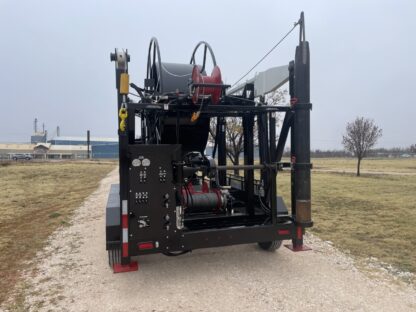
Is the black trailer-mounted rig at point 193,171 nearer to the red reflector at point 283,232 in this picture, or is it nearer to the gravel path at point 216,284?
the red reflector at point 283,232

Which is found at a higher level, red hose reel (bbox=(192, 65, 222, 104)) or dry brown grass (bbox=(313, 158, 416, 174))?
red hose reel (bbox=(192, 65, 222, 104))

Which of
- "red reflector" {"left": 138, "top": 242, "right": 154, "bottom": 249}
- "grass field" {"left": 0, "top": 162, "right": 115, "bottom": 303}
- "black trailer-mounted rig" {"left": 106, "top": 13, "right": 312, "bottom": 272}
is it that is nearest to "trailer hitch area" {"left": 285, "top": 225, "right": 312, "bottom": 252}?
"black trailer-mounted rig" {"left": 106, "top": 13, "right": 312, "bottom": 272}

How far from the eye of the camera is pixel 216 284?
15.6 feet

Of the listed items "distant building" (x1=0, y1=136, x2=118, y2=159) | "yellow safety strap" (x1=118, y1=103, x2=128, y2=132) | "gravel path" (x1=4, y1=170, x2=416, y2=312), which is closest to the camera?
"gravel path" (x1=4, y1=170, x2=416, y2=312)

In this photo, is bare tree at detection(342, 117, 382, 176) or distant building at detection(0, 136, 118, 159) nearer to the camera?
bare tree at detection(342, 117, 382, 176)

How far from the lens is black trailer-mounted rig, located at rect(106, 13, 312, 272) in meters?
4.48

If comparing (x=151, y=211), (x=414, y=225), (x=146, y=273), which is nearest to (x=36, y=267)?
(x=146, y=273)

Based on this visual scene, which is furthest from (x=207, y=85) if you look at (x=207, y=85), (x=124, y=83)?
(x=124, y=83)

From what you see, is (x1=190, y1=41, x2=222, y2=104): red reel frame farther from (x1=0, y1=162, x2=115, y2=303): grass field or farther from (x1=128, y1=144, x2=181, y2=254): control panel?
(x1=0, y1=162, x2=115, y2=303): grass field

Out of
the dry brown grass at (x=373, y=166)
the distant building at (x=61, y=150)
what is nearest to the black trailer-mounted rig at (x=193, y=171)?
the dry brown grass at (x=373, y=166)

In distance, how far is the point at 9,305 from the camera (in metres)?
4.23

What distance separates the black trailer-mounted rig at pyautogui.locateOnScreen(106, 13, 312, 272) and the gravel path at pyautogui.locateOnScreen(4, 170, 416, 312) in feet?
1.27

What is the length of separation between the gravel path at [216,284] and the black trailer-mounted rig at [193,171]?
1.27ft

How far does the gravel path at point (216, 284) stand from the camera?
4.17 m
